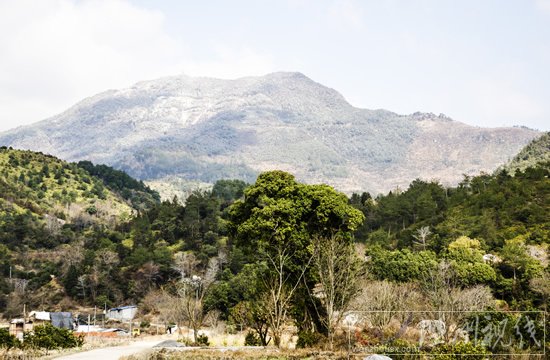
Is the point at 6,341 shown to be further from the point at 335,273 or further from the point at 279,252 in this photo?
the point at 335,273

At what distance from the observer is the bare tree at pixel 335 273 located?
2659 cm

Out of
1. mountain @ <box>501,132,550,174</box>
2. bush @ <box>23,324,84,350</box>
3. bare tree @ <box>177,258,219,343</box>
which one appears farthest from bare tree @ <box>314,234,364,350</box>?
mountain @ <box>501,132,550,174</box>

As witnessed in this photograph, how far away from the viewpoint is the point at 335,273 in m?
27.4

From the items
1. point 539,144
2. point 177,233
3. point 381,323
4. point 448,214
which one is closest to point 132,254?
point 177,233

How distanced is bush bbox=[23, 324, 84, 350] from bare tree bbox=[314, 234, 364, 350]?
1284 centimetres

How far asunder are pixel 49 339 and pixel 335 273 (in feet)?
44.8

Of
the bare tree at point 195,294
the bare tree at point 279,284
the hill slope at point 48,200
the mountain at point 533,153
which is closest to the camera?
the bare tree at point 279,284

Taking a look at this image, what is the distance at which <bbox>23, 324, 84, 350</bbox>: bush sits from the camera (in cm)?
2794

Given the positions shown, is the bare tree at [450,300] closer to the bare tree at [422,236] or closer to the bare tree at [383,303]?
the bare tree at [383,303]

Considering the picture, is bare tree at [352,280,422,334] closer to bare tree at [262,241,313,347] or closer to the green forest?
the green forest

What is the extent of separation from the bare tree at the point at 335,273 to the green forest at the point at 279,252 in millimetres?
92

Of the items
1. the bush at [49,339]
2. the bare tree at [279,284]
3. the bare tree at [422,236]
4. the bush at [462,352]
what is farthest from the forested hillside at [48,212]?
the bush at [462,352]

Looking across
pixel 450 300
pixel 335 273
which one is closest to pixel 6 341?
pixel 335 273

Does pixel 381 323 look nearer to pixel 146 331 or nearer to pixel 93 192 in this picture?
pixel 146 331
